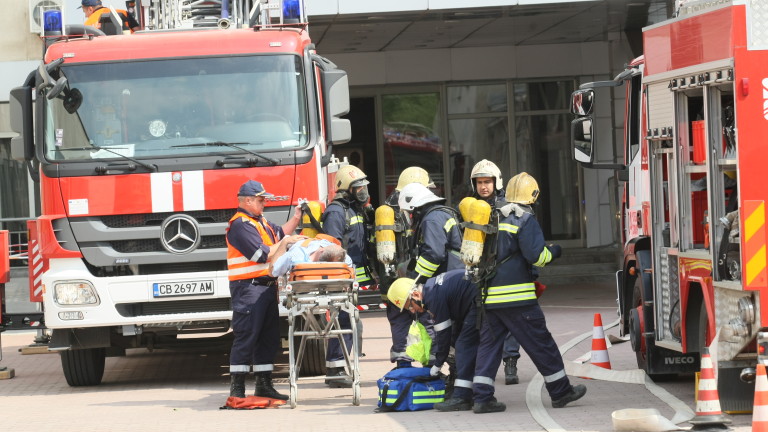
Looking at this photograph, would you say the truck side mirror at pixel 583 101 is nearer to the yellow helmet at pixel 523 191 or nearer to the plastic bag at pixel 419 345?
the yellow helmet at pixel 523 191

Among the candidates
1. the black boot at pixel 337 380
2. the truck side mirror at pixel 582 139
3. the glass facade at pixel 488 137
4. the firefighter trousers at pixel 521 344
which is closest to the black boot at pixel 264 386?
the black boot at pixel 337 380

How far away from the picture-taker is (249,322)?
11250mm

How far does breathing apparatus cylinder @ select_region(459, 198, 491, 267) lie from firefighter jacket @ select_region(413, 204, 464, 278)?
69cm

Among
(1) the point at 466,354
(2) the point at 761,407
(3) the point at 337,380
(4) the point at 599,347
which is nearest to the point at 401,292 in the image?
(1) the point at 466,354

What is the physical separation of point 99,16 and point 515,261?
237 inches

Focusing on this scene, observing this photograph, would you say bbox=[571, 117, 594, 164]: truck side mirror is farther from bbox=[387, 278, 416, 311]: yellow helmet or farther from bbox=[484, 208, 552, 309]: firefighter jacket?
bbox=[387, 278, 416, 311]: yellow helmet

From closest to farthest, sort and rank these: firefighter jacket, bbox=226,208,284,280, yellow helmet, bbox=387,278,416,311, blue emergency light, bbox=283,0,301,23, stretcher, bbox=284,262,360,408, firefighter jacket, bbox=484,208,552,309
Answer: firefighter jacket, bbox=484,208,552,309 < yellow helmet, bbox=387,278,416,311 < stretcher, bbox=284,262,360,408 < firefighter jacket, bbox=226,208,284,280 < blue emergency light, bbox=283,0,301,23

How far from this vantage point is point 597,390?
11.4 meters

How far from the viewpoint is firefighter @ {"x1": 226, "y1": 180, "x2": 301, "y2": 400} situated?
11.2 m

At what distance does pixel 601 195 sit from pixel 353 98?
17.5 feet

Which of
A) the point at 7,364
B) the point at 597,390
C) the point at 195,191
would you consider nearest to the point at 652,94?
the point at 597,390

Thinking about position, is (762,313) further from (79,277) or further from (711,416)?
(79,277)

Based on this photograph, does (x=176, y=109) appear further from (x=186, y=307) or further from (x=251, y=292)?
(x=251, y=292)

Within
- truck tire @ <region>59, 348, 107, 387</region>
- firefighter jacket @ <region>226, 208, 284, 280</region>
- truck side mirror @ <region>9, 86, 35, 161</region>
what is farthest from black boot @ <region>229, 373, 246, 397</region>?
truck side mirror @ <region>9, 86, 35, 161</region>
